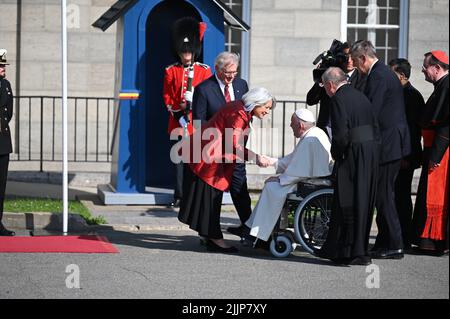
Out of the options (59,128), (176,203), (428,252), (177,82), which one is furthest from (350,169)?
(59,128)

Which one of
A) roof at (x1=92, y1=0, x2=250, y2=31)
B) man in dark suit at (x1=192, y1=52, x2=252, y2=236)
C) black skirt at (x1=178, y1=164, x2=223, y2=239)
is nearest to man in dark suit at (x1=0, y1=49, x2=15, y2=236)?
roof at (x1=92, y1=0, x2=250, y2=31)

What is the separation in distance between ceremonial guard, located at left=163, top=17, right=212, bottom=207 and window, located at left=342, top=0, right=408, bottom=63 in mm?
4852

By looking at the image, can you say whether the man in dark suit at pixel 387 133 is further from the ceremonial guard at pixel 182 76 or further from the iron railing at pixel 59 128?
the iron railing at pixel 59 128

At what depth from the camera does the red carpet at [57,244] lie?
11.1 meters

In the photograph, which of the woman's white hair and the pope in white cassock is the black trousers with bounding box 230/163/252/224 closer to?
the pope in white cassock

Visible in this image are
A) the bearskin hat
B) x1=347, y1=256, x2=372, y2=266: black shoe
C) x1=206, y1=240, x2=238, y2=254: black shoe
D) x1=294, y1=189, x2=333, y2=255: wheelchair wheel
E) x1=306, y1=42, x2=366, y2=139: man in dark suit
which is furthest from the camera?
the bearskin hat

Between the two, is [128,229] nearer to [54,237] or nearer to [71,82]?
[54,237]

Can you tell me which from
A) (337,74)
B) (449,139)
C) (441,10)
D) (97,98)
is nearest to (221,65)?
(337,74)

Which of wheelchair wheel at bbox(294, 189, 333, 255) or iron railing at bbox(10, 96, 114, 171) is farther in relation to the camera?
iron railing at bbox(10, 96, 114, 171)

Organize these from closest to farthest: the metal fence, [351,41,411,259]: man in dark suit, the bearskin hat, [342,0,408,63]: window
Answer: [351,41,411,259]: man in dark suit
the bearskin hat
the metal fence
[342,0,408,63]: window

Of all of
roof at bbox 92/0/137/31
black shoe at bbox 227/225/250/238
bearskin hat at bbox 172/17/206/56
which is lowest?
black shoe at bbox 227/225/250/238

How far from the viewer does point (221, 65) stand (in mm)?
11758

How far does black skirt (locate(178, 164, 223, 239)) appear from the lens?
441 inches

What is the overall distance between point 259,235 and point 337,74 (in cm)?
169
